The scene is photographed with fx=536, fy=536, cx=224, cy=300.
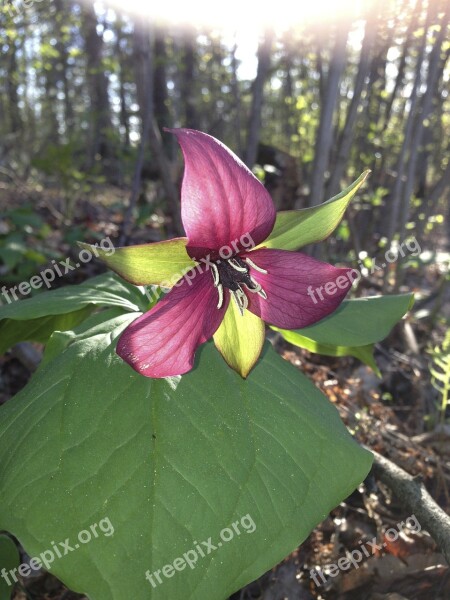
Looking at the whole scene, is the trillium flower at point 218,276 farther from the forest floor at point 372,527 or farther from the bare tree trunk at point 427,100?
the bare tree trunk at point 427,100

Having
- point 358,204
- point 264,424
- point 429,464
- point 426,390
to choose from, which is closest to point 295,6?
point 358,204

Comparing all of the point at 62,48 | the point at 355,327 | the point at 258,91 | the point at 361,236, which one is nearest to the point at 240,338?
the point at 355,327

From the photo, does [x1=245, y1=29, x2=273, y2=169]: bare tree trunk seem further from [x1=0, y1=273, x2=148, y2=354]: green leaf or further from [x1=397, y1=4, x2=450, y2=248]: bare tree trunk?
[x1=0, y1=273, x2=148, y2=354]: green leaf

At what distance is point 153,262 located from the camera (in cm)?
94

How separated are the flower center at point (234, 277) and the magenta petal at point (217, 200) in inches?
1.4

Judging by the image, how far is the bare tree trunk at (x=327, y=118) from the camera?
8.21 ft

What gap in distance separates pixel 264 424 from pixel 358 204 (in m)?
3.03

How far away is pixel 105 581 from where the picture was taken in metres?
0.87

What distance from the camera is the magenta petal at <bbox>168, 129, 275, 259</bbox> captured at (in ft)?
2.74

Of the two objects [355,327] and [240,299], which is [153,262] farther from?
[355,327]

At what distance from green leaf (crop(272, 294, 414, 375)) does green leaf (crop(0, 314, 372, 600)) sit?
0.86ft

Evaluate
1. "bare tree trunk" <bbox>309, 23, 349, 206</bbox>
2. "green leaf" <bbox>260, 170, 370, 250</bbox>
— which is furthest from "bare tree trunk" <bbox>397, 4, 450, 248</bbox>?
"green leaf" <bbox>260, 170, 370, 250</bbox>

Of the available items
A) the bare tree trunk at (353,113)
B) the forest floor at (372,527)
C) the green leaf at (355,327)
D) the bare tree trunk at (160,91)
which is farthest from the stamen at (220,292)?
the bare tree trunk at (160,91)

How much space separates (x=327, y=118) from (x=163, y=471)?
2077mm
